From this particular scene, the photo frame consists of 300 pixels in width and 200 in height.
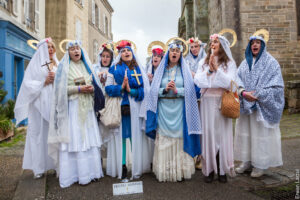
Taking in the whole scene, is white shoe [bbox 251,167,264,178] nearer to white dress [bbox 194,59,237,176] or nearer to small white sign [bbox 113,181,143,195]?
white dress [bbox 194,59,237,176]

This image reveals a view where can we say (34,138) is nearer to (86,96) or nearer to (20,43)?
(86,96)

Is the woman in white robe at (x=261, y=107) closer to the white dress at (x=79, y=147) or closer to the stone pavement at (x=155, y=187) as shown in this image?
the stone pavement at (x=155, y=187)

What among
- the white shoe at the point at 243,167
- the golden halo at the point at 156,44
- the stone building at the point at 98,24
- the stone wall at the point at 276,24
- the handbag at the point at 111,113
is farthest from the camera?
the stone building at the point at 98,24

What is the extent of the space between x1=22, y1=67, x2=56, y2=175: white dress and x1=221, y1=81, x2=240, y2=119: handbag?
2.69 metres

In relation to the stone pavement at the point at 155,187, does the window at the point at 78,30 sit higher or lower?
higher

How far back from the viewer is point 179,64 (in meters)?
3.81

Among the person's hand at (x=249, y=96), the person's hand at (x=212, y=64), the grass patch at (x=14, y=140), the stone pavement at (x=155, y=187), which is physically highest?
the person's hand at (x=212, y=64)

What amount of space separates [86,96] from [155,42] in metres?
1.58

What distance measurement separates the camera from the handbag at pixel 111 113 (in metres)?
3.65

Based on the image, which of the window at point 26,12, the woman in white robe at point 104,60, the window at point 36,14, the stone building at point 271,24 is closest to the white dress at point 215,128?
the woman in white robe at point 104,60

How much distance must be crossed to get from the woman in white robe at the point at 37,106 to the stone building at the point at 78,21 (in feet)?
34.4

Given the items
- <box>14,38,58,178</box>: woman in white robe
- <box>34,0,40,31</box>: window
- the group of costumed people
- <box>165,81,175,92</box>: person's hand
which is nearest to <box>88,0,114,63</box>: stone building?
<box>34,0,40,31</box>: window

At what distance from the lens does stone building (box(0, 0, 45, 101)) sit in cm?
812

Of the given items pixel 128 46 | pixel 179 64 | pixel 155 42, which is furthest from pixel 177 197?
pixel 155 42
